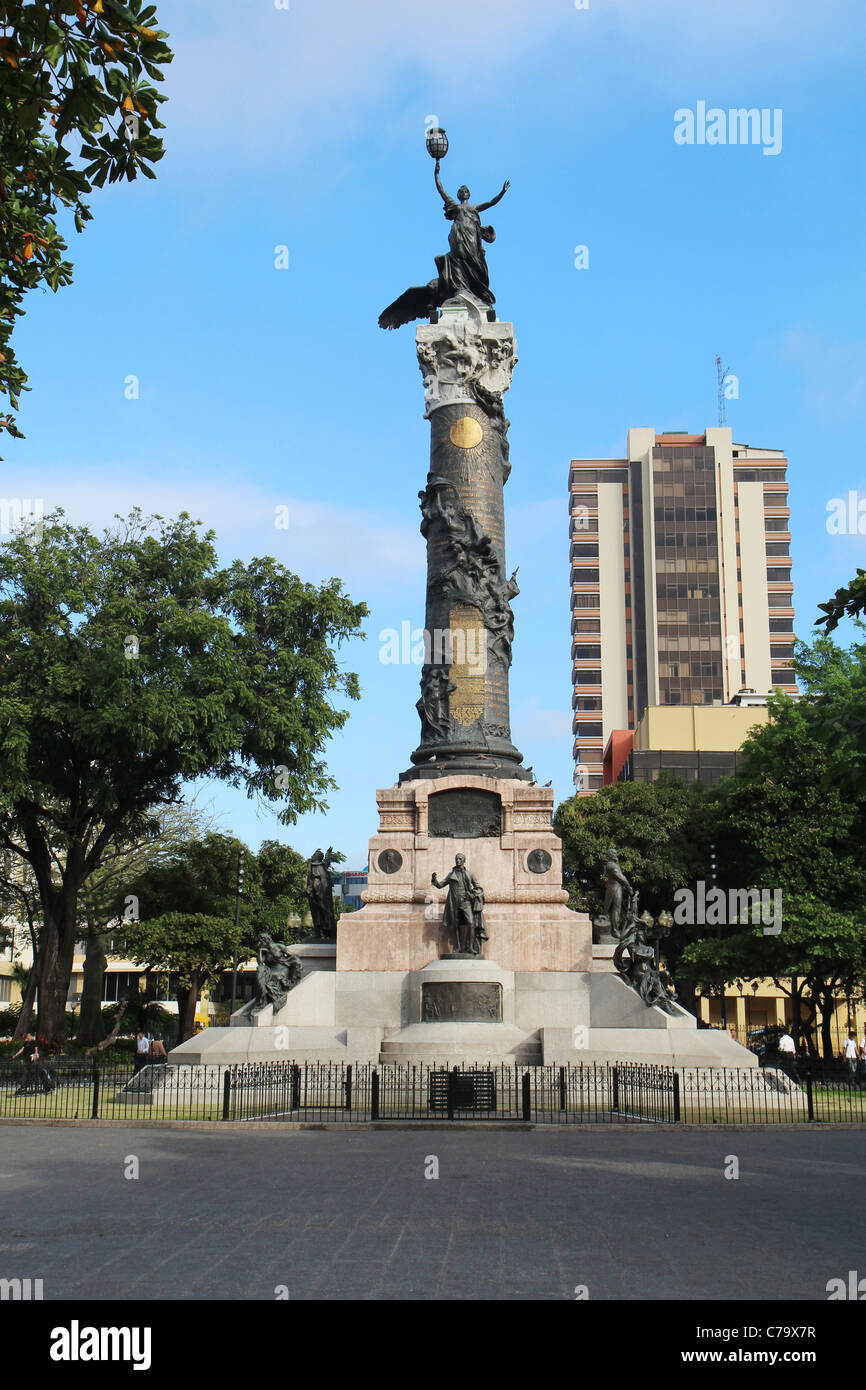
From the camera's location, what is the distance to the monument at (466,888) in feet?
84.7

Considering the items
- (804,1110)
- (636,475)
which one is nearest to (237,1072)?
(804,1110)

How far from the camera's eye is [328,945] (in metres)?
30.2

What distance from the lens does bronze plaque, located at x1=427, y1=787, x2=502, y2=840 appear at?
2948 centimetres

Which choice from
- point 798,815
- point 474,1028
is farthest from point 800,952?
point 474,1028

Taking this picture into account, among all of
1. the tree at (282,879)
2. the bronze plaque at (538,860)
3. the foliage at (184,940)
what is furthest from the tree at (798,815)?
the tree at (282,879)

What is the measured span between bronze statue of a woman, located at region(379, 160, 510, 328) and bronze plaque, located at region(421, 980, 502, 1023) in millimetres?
19249

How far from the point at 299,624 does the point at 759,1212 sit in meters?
29.7

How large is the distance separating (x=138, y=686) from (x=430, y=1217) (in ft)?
86.0

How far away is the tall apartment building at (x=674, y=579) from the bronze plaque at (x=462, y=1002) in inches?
3036

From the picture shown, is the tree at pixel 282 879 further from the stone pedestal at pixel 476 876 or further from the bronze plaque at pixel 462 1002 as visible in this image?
the bronze plaque at pixel 462 1002

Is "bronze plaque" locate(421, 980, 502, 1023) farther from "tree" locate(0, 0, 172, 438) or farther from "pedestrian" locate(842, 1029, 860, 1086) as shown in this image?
"tree" locate(0, 0, 172, 438)

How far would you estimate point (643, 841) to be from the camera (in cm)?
5038

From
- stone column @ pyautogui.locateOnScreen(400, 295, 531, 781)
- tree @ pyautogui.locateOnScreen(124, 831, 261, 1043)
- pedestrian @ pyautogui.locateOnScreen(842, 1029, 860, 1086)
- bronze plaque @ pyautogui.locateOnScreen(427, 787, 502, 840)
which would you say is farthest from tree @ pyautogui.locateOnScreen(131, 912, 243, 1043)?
pedestrian @ pyautogui.locateOnScreen(842, 1029, 860, 1086)

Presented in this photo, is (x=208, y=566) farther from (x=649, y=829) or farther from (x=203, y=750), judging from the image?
(x=649, y=829)
